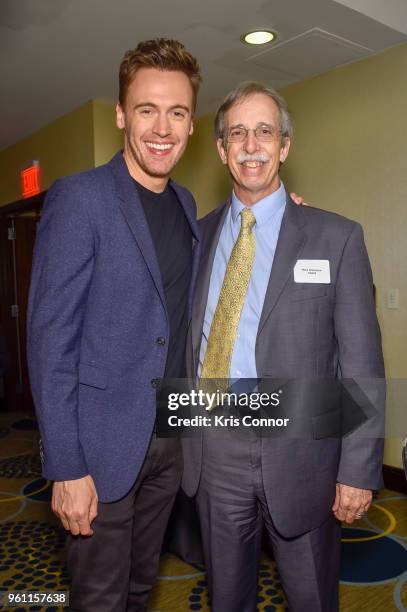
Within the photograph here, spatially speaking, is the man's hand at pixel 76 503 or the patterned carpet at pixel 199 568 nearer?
the man's hand at pixel 76 503

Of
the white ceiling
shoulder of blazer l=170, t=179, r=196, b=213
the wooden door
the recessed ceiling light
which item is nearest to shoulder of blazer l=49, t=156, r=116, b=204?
shoulder of blazer l=170, t=179, r=196, b=213

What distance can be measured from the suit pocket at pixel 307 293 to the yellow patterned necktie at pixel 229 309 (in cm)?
17

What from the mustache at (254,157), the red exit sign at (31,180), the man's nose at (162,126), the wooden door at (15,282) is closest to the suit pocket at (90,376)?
the man's nose at (162,126)

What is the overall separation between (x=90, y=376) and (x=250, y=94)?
1091 millimetres

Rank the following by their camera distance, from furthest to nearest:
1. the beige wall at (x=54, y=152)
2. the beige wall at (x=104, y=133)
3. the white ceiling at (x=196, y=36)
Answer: the beige wall at (x=54, y=152)
the beige wall at (x=104, y=133)
the white ceiling at (x=196, y=36)

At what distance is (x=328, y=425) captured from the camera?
1.73 meters

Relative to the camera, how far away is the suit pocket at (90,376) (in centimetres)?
152

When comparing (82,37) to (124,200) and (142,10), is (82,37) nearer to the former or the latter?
(142,10)

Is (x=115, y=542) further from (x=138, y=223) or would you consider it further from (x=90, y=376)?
(x=138, y=223)

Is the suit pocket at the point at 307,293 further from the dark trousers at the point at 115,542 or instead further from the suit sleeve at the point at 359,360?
the dark trousers at the point at 115,542

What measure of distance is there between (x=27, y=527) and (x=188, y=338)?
235 centimetres

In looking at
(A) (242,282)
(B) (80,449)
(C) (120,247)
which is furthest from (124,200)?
(B) (80,449)

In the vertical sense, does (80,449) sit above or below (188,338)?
below

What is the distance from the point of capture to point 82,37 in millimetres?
3768
